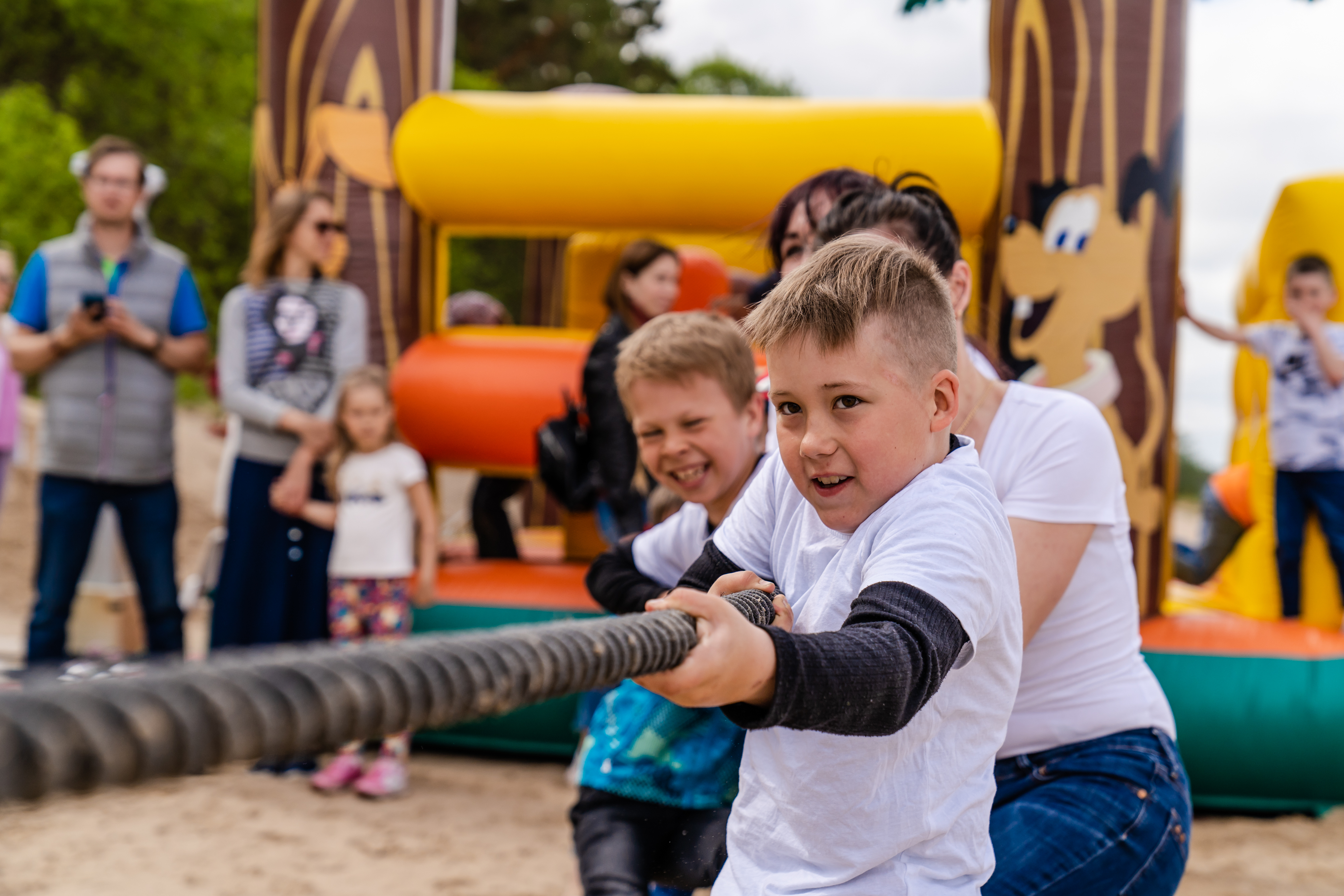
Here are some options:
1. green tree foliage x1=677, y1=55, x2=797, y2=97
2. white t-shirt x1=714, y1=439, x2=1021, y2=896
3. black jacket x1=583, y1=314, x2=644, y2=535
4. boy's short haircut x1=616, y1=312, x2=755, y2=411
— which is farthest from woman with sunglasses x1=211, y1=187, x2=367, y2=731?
green tree foliage x1=677, y1=55, x2=797, y2=97

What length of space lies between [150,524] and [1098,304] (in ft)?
10.6

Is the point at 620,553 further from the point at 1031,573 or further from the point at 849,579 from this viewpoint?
the point at 849,579

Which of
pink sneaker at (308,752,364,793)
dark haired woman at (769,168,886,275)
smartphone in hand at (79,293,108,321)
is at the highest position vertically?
dark haired woman at (769,168,886,275)

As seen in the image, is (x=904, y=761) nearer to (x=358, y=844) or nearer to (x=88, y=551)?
(x=358, y=844)

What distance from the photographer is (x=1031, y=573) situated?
146 cm

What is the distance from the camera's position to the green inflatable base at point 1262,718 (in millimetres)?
3402

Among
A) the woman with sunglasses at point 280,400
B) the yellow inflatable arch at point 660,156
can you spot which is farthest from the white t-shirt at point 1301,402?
the woman with sunglasses at point 280,400

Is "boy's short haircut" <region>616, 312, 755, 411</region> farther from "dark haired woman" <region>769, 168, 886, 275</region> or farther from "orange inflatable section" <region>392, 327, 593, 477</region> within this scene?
"orange inflatable section" <region>392, 327, 593, 477</region>

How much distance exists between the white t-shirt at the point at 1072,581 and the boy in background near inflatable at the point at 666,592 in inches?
16.9

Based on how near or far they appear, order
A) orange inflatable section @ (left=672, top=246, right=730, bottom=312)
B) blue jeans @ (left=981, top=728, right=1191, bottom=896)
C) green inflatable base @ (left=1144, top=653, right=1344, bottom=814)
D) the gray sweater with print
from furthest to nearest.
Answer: orange inflatable section @ (left=672, top=246, right=730, bottom=312), the gray sweater with print, green inflatable base @ (left=1144, top=653, right=1344, bottom=814), blue jeans @ (left=981, top=728, right=1191, bottom=896)

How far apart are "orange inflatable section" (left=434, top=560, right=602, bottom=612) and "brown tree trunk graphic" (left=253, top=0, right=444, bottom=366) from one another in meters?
0.87

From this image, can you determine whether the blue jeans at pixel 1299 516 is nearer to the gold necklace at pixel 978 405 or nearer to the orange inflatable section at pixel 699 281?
the orange inflatable section at pixel 699 281

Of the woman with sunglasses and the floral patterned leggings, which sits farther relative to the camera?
the woman with sunglasses

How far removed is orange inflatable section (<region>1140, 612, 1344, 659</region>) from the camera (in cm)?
345
